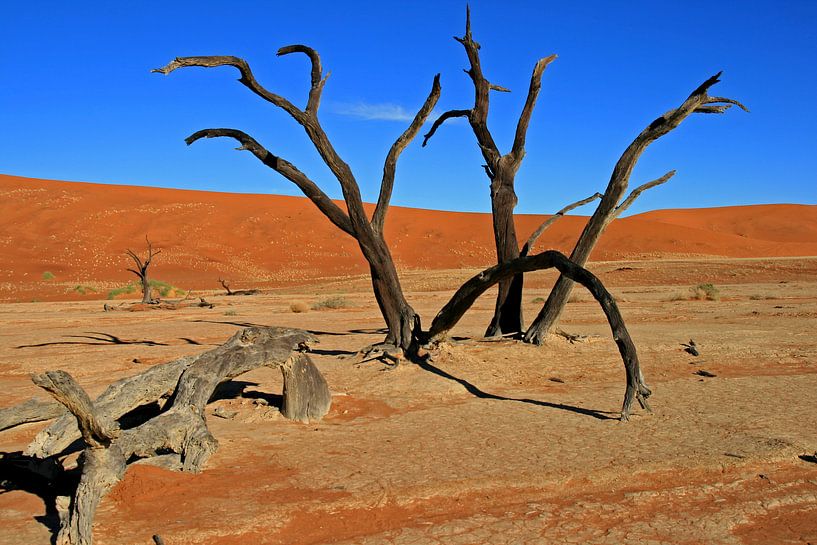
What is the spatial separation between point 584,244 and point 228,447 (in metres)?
6.46

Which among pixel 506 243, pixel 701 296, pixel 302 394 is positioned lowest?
pixel 302 394

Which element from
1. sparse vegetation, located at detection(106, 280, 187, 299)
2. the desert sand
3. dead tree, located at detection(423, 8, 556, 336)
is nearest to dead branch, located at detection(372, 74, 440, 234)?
dead tree, located at detection(423, 8, 556, 336)

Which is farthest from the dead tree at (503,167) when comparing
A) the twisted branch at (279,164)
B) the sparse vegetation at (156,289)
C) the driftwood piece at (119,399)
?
the sparse vegetation at (156,289)

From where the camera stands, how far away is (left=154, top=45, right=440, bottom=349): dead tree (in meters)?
9.68

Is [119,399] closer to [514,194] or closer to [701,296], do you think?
[514,194]

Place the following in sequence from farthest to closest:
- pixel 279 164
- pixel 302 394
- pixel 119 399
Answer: pixel 279 164 < pixel 302 394 < pixel 119 399

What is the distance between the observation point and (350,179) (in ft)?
33.2

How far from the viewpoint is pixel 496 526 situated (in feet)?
14.7

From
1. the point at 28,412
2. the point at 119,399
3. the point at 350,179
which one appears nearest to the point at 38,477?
the point at 28,412

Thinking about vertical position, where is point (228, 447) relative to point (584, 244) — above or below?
below

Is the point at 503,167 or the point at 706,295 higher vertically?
the point at 503,167

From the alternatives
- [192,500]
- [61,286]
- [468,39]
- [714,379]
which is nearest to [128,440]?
[192,500]

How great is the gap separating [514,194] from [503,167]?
0.46 metres

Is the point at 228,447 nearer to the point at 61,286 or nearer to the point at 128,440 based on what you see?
the point at 128,440
